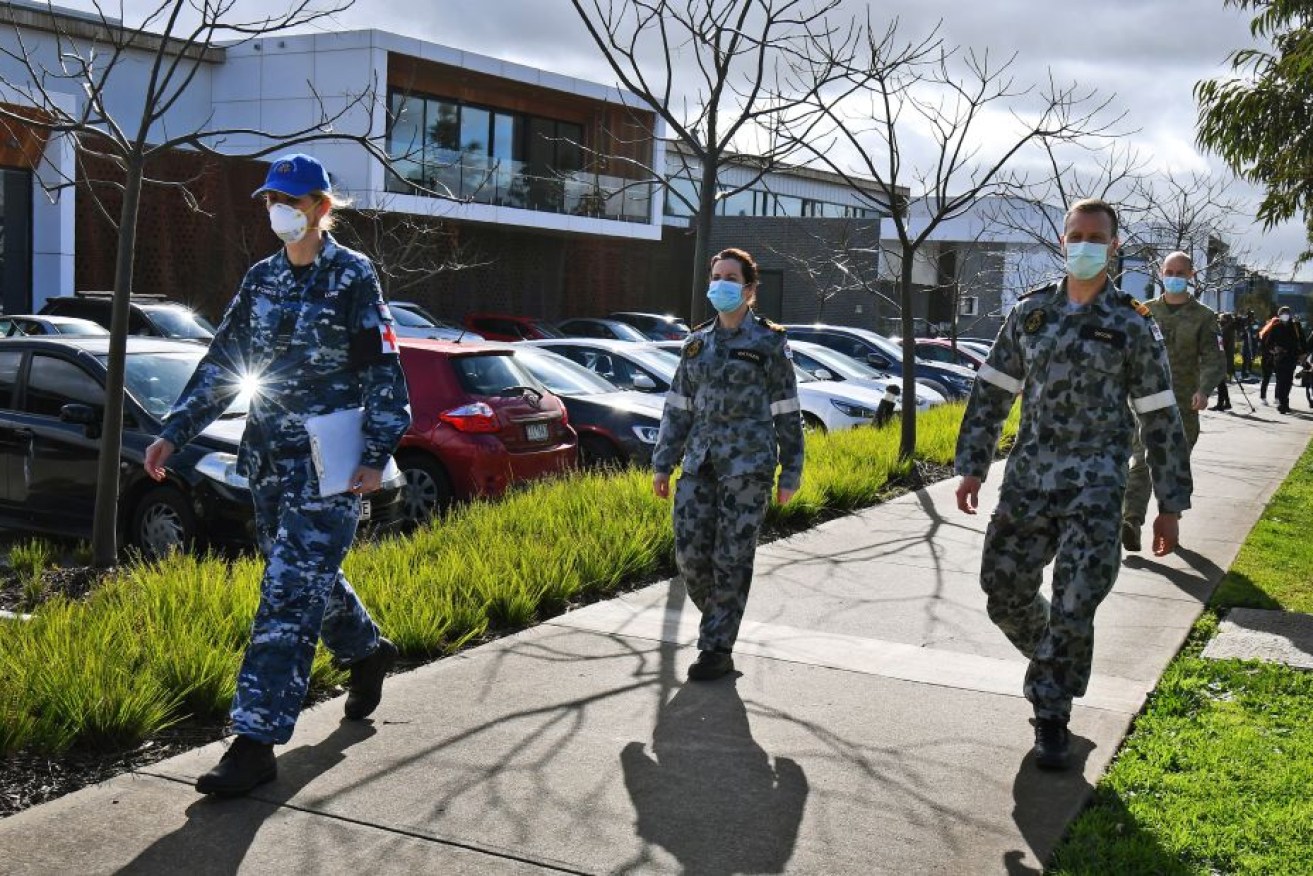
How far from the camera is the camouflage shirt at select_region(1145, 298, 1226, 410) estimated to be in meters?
9.50

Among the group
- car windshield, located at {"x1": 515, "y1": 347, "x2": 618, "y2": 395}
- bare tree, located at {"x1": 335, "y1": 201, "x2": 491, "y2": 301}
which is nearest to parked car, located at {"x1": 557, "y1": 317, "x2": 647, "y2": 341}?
bare tree, located at {"x1": 335, "y1": 201, "x2": 491, "y2": 301}

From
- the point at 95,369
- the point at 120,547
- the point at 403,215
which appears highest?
the point at 403,215

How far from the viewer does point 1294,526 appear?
1082cm

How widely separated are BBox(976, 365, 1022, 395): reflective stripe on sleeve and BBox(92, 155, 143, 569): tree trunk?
16.1 ft

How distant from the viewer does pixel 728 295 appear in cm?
611

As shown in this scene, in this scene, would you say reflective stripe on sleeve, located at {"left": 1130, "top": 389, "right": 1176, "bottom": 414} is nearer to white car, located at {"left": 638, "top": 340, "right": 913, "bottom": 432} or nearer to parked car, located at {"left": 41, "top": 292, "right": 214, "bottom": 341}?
white car, located at {"left": 638, "top": 340, "right": 913, "bottom": 432}

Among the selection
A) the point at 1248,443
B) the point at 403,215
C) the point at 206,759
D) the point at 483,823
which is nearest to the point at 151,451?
the point at 206,759

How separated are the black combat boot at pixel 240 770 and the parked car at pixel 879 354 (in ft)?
60.3

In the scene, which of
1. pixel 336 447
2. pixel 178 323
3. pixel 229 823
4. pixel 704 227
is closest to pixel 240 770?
pixel 229 823

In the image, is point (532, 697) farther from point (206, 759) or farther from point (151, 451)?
point (151, 451)

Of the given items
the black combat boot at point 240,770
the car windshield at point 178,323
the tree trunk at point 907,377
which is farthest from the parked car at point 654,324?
the black combat boot at point 240,770

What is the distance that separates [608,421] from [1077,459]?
7722 millimetres

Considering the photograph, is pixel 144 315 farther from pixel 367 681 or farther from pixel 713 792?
pixel 713 792

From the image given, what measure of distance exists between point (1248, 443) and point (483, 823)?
15.9m
